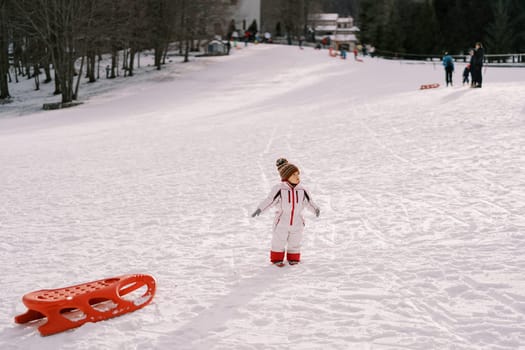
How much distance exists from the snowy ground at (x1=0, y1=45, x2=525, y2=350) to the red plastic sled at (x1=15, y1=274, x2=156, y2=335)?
117 millimetres

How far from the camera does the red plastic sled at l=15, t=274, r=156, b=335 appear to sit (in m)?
5.12

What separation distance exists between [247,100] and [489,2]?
4530 centimetres

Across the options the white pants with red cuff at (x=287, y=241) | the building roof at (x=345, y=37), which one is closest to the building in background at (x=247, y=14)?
the building roof at (x=345, y=37)

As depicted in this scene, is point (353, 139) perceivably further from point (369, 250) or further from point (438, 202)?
point (369, 250)

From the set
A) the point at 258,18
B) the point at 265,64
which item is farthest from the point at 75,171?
the point at 258,18

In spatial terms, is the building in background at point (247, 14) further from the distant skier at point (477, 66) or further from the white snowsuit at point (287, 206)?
the white snowsuit at point (287, 206)

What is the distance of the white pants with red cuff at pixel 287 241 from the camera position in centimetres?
646

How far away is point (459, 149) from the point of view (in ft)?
45.0

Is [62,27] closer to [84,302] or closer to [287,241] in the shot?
[287,241]

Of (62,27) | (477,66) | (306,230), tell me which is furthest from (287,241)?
(62,27)

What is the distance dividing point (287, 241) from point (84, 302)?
99.8 inches

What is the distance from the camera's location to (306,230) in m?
8.39

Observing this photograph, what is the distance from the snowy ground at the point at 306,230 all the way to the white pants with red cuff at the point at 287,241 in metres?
0.18

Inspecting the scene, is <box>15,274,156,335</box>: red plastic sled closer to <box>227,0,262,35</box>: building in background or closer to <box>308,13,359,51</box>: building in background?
<box>227,0,262,35</box>: building in background
